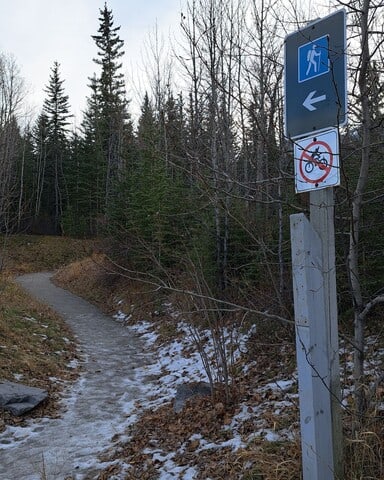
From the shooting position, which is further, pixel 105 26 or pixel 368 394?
pixel 105 26

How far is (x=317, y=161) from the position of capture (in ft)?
7.55

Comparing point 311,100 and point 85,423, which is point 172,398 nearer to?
point 85,423

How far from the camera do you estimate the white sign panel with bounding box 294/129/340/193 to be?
7.35 feet

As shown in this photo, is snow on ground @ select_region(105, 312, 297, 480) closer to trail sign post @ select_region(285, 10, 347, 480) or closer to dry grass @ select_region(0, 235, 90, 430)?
trail sign post @ select_region(285, 10, 347, 480)

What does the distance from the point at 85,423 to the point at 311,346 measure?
412 cm

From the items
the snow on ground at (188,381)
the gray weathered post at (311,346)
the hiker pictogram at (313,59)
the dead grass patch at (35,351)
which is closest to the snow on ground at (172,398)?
the snow on ground at (188,381)

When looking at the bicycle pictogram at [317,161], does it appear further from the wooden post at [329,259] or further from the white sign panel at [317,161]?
the wooden post at [329,259]

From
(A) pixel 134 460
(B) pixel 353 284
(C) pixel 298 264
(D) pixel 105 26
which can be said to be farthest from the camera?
(D) pixel 105 26

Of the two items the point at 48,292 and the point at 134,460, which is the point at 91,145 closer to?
the point at 48,292

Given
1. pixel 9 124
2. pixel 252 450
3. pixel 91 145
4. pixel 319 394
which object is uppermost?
pixel 91 145

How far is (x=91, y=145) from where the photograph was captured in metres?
37.6

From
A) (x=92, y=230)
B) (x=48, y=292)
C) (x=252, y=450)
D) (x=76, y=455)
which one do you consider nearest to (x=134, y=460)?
(x=76, y=455)

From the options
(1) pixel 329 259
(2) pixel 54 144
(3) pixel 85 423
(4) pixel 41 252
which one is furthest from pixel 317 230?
(2) pixel 54 144

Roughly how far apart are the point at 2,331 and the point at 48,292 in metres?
10.9
